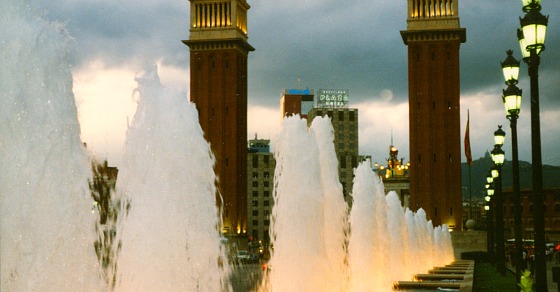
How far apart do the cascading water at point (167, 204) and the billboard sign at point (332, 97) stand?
5377 inches

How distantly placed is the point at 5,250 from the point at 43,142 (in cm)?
128

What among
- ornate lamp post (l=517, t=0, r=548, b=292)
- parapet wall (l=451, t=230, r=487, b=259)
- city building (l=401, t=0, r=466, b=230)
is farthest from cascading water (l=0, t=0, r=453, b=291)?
city building (l=401, t=0, r=466, b=230)

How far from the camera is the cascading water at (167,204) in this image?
40.8 ft

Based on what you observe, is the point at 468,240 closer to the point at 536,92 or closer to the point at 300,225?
the point at 300,225

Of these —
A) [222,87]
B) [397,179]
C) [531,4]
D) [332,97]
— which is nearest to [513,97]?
[531,4]

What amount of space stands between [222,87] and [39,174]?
254 feet

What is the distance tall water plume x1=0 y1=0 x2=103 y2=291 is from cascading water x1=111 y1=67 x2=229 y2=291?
2875mm

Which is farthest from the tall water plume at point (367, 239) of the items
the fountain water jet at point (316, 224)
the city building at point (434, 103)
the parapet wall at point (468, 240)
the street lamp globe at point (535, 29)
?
the city building at point (434, 103)

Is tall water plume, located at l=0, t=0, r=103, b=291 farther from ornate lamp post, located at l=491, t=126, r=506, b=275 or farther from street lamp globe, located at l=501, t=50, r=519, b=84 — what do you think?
ornate lamp post, located at l=491, t=126, r=506, b=275

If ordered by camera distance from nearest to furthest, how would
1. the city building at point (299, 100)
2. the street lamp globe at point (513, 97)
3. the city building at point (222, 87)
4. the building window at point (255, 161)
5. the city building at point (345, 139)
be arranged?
the street lamp globe at point (513, 97) < the city building at point (222, 87) < the building window at point (255, 161) < the city building at point (345, 139) < the city building at point (299, 100)

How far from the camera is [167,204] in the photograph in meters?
13.0

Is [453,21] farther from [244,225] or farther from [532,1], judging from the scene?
[532,1]

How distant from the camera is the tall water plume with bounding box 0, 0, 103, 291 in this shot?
8.72 meters

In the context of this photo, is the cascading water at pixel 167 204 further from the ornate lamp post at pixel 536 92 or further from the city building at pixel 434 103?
the city building at pixel 434 103
